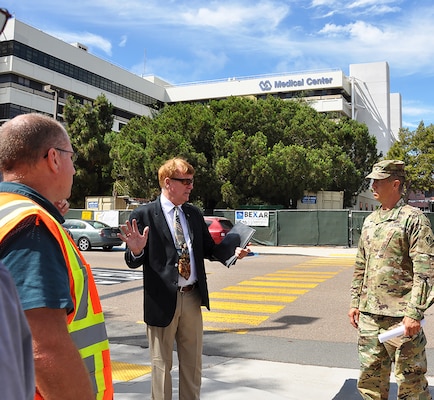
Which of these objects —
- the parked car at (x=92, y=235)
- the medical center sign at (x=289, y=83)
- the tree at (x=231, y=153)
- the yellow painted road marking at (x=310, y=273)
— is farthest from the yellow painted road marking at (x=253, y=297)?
the medical center sign at (x=289, y=83)

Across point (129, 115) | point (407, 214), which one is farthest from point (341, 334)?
point (129, 115)

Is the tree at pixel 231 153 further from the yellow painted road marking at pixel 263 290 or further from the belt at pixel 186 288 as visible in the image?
the belt at pixel 186 288

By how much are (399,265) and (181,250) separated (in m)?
1.60

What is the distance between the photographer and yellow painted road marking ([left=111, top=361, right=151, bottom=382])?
4.72m

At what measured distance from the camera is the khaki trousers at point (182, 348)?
3.37 m

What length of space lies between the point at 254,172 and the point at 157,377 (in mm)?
24675

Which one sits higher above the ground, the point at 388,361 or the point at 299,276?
the point at 388,361

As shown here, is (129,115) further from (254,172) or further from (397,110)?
(397,110)

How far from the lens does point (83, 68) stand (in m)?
48.0

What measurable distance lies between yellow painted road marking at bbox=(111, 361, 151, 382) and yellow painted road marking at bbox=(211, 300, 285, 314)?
11.5 feet

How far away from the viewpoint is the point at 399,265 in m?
3.28

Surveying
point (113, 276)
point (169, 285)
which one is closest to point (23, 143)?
point (169, 285)

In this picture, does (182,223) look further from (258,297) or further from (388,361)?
(258,297)

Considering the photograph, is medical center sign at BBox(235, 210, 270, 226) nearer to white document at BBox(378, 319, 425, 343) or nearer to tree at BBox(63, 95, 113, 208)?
tree at BBox(63, 95, 113, 208)
